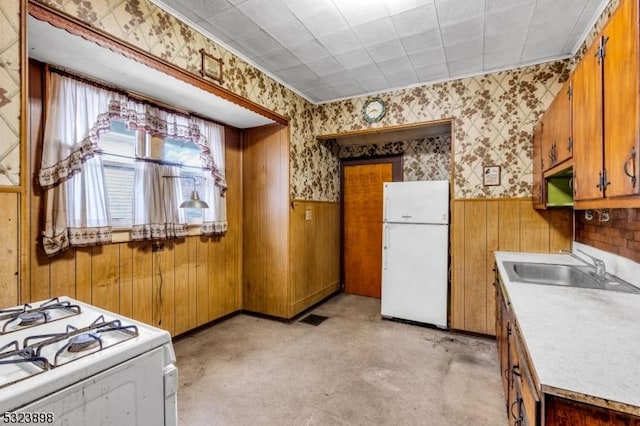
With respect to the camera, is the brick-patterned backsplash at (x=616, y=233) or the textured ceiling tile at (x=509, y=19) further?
the textured ceiling tile at (x=509, y=19)

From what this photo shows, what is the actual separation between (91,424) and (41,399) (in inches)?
6.9

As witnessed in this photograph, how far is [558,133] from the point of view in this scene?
6.50 ft

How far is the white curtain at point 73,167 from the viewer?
6.73 feet

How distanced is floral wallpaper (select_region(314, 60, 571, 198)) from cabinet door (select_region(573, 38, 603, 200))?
150 cm

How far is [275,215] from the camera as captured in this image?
11.7 feet

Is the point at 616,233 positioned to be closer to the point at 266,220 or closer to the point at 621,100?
the point at 621,100

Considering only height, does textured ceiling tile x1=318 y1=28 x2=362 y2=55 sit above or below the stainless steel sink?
above

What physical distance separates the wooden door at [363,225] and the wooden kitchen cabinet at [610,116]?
297cm

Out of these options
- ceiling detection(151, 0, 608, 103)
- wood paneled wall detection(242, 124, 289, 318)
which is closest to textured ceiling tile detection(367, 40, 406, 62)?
ceiling detection(151, 0, 608, 103)

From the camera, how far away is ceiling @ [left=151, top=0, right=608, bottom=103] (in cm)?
212

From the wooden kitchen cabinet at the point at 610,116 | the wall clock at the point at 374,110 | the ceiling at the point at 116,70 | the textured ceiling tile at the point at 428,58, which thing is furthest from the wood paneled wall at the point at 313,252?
the wooden kitchen cabinet at the point at 610,116

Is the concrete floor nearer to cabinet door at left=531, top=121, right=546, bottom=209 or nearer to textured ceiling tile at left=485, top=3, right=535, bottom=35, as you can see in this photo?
cabinet door at left=531, top=121, right=546, bottom=209

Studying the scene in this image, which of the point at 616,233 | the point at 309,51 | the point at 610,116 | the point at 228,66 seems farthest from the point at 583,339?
the point at 228,66

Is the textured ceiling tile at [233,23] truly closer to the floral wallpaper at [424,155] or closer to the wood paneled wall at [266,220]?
the wood paneled wall at [266,220]
